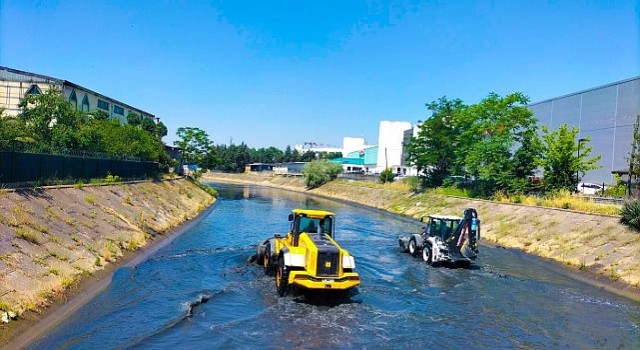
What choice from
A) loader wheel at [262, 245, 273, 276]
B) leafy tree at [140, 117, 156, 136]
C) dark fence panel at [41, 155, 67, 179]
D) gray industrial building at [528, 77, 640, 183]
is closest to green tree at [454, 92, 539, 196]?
gray industrial building at [528, 77, 640, 183]

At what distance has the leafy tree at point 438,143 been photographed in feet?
199

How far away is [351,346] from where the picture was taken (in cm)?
1194

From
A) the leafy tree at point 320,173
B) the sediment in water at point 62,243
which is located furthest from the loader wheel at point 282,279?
the leafy tree at point 320,173

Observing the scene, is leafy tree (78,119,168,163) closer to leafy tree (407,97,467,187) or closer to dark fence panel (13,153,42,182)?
dark fence panel (13,153,42,182)

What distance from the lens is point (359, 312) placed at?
48.5 ft

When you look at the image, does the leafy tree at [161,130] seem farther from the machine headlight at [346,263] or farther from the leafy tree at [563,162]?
the machine headlight at [346,263]

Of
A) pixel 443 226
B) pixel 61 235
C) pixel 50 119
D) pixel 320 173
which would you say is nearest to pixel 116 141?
pixel 50 119

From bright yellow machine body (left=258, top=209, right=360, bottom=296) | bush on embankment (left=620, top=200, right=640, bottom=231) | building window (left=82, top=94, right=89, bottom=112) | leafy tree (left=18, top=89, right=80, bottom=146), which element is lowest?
bright yellow machine body (left=258, top=209, right=360, bottom=296)

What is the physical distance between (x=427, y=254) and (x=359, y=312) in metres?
10.1

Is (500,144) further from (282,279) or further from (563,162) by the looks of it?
(282,279)

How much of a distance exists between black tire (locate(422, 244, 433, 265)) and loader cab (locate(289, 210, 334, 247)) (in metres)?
8.12

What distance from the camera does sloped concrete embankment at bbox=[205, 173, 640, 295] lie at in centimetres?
2089

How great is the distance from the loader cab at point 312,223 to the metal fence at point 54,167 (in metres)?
13.2

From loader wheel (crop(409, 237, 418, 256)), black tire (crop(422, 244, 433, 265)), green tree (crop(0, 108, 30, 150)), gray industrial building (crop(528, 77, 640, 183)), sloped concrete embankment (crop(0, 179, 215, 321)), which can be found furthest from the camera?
gray industrial building (crop(528, 77, 640, 183))
